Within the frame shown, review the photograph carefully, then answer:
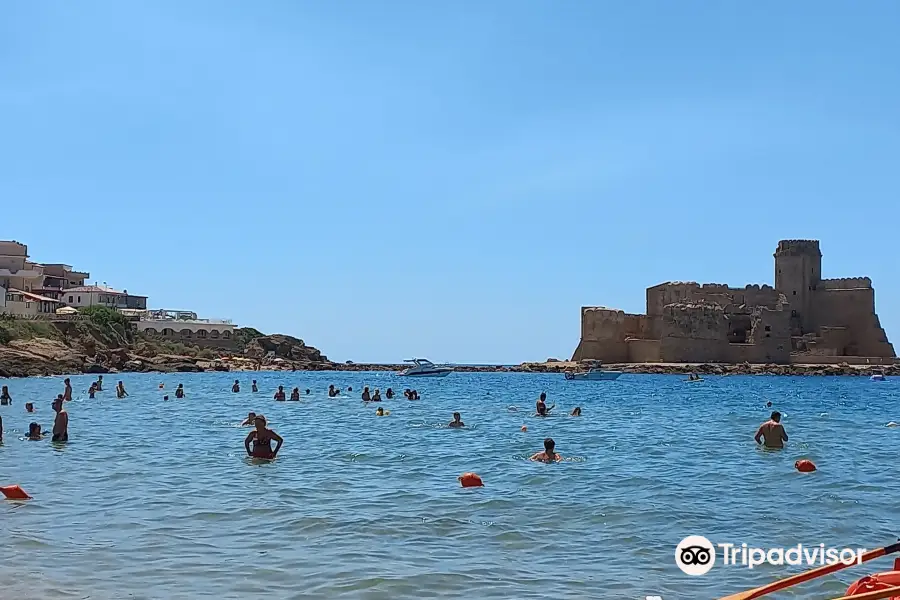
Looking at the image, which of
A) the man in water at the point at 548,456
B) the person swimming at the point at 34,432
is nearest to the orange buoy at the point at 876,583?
the man in water at the point at 548,456

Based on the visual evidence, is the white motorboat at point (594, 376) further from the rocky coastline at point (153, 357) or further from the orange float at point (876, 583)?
the orange float at point (876, 583)

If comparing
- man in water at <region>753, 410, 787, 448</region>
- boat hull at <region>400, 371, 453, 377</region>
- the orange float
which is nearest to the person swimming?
man in water at <region>753, 410, 787, 448</region>

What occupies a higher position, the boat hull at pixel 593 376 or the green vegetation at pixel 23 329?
the green vegetation at pixel 23 329

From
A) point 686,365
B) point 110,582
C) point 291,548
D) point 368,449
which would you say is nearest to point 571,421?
point 368,449

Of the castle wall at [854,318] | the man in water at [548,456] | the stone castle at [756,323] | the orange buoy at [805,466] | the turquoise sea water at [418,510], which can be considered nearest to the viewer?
Result: the turquoise sea water at [418,510]

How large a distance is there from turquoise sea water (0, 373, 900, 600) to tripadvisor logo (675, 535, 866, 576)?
16 centimetres

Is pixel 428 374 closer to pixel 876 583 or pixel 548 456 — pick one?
pixel 548 456

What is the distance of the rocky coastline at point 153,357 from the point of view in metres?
51.9

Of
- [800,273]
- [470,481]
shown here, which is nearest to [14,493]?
[470,481]

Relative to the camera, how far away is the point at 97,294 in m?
79.9

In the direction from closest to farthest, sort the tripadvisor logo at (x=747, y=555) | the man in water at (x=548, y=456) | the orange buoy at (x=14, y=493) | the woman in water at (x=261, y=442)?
the tripadvisor logo at (x=747, y=555) → the orange buoy at (x=14, y=493) → the woman in water at (x=261, y=442) → the man in water at (x=548, y=456)

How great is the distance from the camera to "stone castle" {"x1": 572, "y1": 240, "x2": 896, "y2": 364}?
71.8m

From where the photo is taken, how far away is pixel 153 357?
64250 millimetres

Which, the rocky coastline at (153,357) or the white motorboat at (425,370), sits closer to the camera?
the rocky coastline at (153,357)
